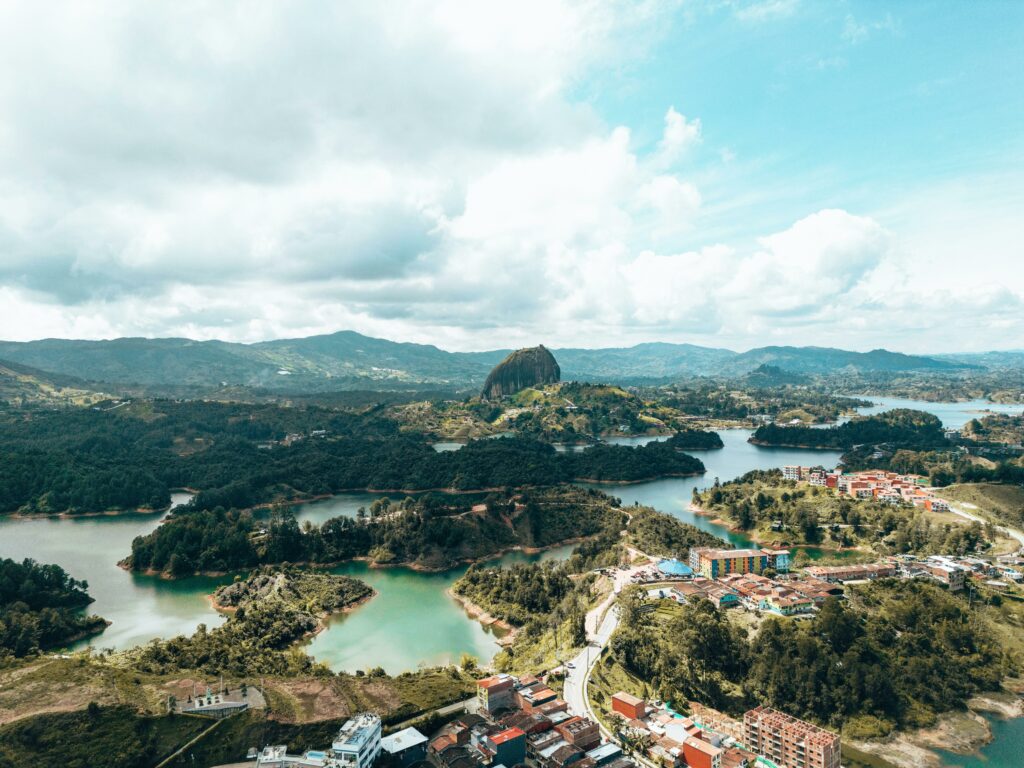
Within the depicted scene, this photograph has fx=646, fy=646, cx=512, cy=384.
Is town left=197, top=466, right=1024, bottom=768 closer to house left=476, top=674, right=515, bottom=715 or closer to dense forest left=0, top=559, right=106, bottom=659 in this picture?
house left=476, top=674, right=515, bottom=715

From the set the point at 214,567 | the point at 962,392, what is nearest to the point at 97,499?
the point at 214,567

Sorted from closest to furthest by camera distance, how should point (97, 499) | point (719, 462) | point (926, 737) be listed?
point (926, 737) < point (97, 499) < point (719, 462)

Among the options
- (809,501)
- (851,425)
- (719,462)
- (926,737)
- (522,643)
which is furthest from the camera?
(851,425)

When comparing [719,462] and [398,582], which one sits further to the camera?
[719,462]

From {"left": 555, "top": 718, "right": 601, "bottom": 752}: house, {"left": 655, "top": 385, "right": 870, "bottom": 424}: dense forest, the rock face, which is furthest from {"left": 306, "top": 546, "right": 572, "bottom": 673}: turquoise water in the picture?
{"left": 655, "top": 385, "right": 870, "bottom": 424}: dense forest

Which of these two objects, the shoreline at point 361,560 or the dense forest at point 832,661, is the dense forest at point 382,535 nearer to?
the shoreline at point 361,560

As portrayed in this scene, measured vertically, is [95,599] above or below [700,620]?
below

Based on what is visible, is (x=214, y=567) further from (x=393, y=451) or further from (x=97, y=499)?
(x=393, y=451)
